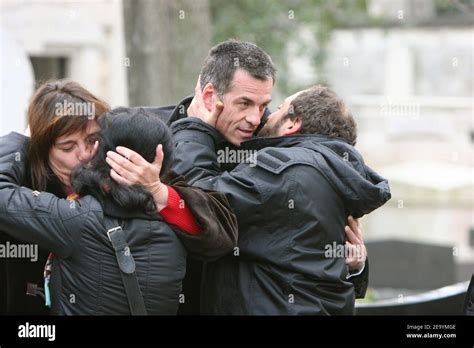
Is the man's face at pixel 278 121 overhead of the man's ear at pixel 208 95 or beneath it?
beneath

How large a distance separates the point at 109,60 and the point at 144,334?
14.6 meters

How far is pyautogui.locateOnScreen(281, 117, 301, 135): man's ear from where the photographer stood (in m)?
4.15

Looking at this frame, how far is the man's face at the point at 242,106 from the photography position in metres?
4.14

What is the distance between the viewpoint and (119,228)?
3682 mm

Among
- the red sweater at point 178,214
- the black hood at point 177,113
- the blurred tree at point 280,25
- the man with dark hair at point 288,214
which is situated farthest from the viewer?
the blurred tree at point 280,25

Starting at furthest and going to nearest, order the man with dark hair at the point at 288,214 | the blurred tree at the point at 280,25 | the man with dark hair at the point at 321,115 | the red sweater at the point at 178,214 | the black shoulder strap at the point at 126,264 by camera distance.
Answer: the blurred tree at the point at 280,25, the man with dark hair at the point at 321,115, the man with dark hair at the point at 288,214, the red sweater at the point at 178,214, the black shoulder strap at the point at 126,264

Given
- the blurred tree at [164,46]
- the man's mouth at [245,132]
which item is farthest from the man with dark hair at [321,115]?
the blurred tree at [164,46]

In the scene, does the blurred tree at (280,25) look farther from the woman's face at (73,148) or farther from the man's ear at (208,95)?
the woman's face at (73,148)

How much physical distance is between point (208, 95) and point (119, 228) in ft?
2.49

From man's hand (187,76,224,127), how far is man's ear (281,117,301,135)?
0.81 feet

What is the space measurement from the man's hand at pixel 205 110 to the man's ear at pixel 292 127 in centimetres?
25

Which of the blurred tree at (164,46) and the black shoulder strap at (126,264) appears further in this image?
the blurred tree at (164,46)

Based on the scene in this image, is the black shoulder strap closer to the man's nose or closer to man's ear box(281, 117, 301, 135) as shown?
the man's nose

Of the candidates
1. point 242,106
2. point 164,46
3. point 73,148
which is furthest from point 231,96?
point 164,46
